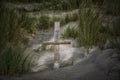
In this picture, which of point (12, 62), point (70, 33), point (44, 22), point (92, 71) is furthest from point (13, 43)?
point (92, 71)

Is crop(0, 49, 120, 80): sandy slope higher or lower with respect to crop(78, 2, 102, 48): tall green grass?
lower

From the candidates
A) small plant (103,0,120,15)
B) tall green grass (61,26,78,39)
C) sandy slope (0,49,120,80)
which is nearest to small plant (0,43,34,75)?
sandy slope (0,49,120,80)

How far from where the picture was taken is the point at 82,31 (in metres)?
6.68

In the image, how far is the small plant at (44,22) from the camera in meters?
8.12

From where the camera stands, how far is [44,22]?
8.15 meters

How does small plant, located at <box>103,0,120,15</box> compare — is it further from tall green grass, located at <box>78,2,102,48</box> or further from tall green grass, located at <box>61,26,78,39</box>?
tall green grass, located at <box>61,26,78,39</box>

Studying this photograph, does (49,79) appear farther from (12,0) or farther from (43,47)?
(12,0)

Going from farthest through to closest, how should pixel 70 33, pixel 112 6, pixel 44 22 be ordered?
1. pixel 44 22
2. pixel 112 6
3. pixel 70 33

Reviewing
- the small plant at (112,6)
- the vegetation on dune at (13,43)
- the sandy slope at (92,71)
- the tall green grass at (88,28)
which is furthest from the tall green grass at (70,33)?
the sandy slope at (92,71)

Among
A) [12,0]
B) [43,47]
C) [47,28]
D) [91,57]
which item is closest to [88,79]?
[91,57]

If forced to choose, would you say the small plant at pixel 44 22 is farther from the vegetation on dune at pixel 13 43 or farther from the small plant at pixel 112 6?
the small plant at pixel 112 6

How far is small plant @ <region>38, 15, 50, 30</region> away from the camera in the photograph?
26.7ft

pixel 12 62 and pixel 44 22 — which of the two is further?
pixel 44 22

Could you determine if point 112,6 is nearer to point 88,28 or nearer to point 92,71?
point 88,28
